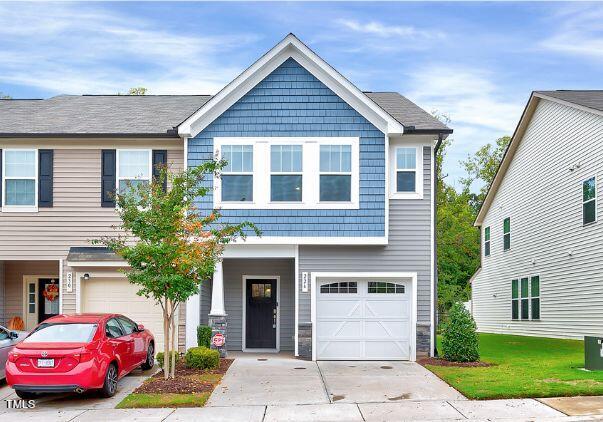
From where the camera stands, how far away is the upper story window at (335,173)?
20.7 m

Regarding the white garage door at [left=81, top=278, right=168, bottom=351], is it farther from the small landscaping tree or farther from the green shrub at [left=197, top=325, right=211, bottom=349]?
the small landscaping tree

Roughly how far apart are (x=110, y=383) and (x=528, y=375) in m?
8.92

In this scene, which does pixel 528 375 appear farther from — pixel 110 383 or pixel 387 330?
pixel 110 383

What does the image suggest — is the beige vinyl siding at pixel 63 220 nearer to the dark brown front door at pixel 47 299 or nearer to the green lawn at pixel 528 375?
the dark brown front door at pixel 47 299

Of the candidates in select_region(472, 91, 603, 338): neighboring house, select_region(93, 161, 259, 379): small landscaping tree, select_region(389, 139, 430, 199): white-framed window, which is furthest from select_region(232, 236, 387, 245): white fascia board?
select_region(472, 91, 603, 338): neighboring house

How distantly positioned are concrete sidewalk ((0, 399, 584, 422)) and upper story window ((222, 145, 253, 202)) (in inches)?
306

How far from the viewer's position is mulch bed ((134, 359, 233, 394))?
50.8 ft

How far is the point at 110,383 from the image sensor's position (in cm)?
1508

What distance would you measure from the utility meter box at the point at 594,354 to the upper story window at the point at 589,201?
22.8 ft

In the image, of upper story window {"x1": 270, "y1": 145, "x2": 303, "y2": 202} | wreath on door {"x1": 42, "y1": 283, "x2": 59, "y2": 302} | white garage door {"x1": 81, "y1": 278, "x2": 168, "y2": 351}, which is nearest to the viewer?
upper story window {"x1": 270, "y1": 145, "x2": 303, "y2": 202}

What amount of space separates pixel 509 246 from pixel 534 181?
13.8 ft

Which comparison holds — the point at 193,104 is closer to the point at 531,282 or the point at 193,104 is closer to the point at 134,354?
the point at 134,354

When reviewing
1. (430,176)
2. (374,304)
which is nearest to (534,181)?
(430,176)

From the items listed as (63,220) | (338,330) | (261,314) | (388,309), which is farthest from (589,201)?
(63,220)
